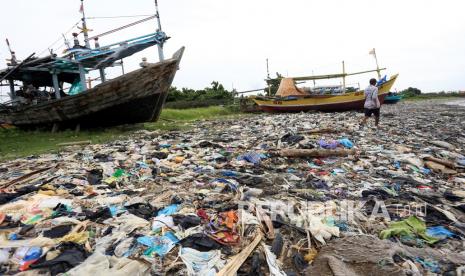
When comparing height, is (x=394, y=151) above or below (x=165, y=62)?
below

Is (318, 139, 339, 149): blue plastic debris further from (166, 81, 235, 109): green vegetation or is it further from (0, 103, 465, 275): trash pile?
(166, 81, 235, 109): green vegetation

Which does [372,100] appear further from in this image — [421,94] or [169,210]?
[421,94]

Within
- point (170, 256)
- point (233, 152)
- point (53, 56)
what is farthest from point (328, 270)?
point (53, 56)

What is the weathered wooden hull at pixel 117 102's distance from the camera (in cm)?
999

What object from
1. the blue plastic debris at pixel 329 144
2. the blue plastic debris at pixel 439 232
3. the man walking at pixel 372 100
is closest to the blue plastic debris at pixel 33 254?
the blue plastic debris at pixel 439 232

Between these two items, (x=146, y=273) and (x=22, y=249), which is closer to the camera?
(x=146, y=273)

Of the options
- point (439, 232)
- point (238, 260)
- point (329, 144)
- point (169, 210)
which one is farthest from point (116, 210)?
point (329, 144)

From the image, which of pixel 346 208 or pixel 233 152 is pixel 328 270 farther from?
pixel 233 152

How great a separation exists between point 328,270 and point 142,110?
989 cm

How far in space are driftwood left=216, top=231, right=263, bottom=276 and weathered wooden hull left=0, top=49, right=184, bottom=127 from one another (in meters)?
8.34

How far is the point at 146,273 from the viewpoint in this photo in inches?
86.1

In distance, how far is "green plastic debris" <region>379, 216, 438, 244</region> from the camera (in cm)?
266

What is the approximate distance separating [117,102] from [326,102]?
39.1ft

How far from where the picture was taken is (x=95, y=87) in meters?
9.90
